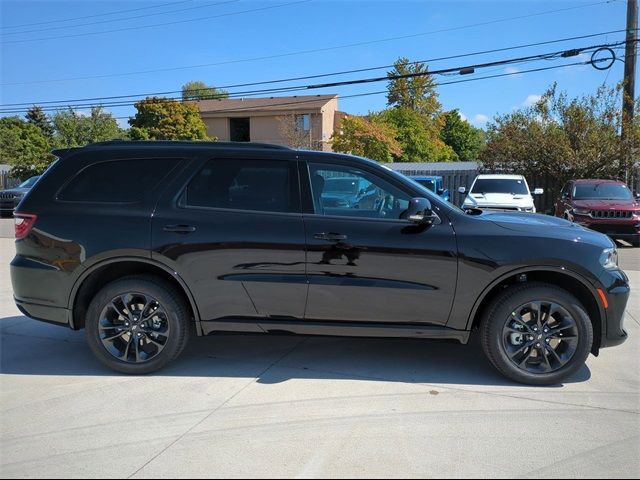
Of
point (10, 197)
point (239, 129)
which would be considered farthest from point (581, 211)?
point (239, 129)

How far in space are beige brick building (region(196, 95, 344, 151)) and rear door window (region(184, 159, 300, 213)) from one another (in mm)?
33598

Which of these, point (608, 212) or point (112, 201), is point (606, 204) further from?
point (112, 201)

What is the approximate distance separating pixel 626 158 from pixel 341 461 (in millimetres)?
19220

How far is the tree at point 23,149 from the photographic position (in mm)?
32694

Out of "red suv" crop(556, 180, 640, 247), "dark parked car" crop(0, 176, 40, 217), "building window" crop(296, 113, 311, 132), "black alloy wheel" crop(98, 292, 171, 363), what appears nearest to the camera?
"black alloy wheel" crop(98, 292, 171, 363)

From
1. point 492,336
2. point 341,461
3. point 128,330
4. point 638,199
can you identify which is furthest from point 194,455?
point 638,199

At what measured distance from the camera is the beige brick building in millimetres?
41062

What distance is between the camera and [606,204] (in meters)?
13.1

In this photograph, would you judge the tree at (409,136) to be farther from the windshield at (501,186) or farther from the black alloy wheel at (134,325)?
the black alloy wheel at (134,325)

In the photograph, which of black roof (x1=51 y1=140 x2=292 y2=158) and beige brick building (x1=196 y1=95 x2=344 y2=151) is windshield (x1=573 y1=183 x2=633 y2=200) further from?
beige brick building (x1=196 y1=95 x2=344 y2=151)

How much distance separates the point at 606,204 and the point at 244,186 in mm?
11565

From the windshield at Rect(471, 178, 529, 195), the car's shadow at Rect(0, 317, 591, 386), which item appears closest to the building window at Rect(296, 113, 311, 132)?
the windshield at Rect(471, 178, 529, 195)

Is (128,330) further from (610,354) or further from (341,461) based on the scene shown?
(610,354)

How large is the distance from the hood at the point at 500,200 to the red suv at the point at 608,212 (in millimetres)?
1192
